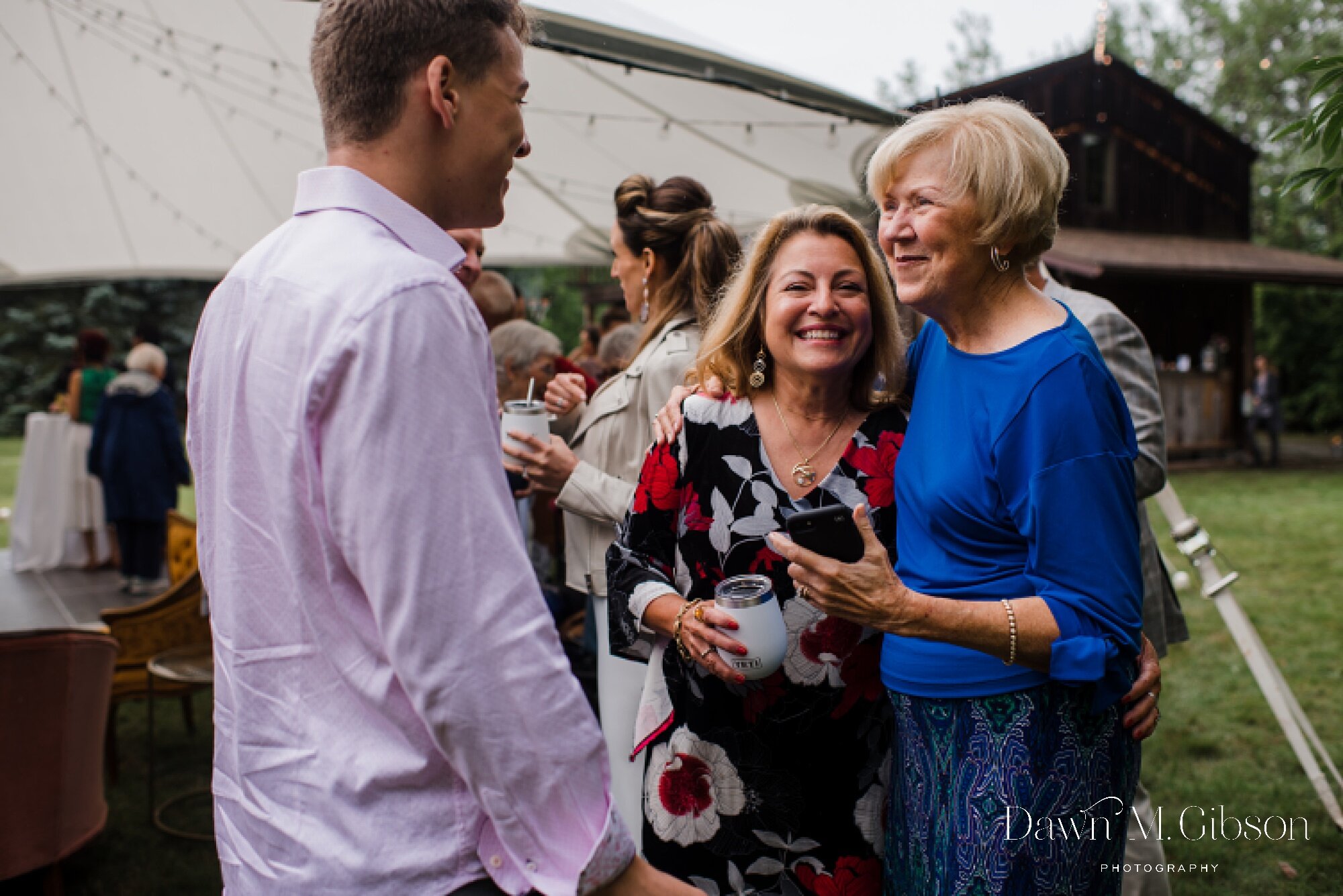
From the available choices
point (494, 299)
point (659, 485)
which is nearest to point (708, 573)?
point (659, 485)

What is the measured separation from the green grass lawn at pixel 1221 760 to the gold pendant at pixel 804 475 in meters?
2.52

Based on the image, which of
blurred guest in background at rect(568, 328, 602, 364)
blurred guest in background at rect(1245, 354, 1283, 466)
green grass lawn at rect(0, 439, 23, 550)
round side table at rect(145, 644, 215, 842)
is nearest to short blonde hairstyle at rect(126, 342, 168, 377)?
blurred guest in background at rect(568, 328, 602, 364)

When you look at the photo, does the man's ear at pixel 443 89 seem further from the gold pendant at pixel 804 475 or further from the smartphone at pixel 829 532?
the gold pendant at pixel 804 475

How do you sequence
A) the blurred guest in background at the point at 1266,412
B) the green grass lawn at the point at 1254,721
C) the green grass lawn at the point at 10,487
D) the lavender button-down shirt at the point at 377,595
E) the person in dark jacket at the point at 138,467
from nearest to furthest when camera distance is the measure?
the lavender button-down shirt at the point at 377,595 → the green grass lawn at the point at 1254,721 → the person in dark jacket at the point at 138,467 → the green grass lawn at the point at 10,487 → the blurred guest in background at the point at 1266,412

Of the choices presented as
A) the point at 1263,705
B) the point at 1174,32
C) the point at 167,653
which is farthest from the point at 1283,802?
the point at 1174,32

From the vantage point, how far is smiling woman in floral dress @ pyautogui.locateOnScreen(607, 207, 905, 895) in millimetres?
2023

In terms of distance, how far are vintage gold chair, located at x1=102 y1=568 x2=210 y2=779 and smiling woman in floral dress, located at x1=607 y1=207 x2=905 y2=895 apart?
321 cm

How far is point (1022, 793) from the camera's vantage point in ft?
5.48

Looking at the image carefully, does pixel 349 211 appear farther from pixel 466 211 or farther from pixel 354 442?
pixel 354 442

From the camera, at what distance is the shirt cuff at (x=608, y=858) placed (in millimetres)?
1004

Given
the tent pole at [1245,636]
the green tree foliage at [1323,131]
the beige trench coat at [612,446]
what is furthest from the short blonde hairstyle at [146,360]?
the green tree foliage at [1323,131]

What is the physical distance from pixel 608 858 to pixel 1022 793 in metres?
0.95

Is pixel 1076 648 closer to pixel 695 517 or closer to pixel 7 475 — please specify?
pixel 695 517

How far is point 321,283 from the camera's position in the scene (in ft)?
3.30
